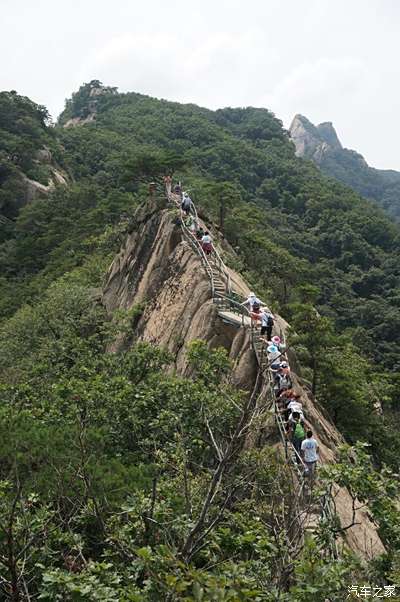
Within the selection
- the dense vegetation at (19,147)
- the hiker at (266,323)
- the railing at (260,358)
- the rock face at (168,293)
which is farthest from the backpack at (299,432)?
the dense vegetation at (19,147)

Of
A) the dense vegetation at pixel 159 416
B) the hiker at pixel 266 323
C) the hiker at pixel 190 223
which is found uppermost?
the hiker at pixel 190 223

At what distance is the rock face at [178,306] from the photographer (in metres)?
11.3

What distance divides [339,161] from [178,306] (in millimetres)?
159937

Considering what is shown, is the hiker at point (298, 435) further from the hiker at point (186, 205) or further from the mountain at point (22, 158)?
the mountain at point (22, 158)

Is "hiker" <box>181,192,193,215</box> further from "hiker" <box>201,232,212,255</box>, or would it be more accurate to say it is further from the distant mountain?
the distant mountain

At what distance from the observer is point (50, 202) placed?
47938 millimetres

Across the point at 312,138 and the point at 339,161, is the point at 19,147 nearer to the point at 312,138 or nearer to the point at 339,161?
the point at 339,161

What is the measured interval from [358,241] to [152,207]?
42377mm

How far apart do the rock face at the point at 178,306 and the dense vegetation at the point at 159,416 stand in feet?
2.87

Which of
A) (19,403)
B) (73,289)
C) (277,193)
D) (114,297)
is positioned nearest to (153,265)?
(114,297)

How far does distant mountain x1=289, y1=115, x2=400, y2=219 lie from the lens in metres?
152

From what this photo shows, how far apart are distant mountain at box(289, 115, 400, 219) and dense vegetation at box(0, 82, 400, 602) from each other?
91463 mm

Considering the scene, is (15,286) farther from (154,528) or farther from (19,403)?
(154,528)

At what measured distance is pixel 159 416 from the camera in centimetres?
1095
